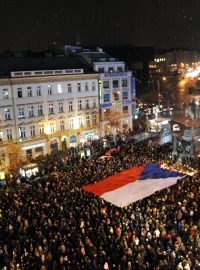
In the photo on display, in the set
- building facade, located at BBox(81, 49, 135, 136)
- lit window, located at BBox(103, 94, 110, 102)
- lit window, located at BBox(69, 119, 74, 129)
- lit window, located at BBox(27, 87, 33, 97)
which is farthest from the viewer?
lit window, located at BBox(103, 94, 110, 102)

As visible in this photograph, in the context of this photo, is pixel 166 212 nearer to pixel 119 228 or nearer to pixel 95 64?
pixel 119 228

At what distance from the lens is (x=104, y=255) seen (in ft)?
56.4

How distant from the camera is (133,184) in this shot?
2478 centimetres

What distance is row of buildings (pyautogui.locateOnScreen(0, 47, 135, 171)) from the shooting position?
42.2 meters

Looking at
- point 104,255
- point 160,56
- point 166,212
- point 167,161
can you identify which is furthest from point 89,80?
point 160,56

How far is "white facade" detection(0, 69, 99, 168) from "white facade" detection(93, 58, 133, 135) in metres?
1.63

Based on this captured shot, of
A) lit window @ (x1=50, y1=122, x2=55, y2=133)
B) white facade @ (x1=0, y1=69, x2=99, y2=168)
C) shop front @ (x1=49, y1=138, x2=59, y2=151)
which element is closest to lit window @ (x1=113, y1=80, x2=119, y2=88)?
white facade @ (x1=0, y1=69, x2=99, y2=168)

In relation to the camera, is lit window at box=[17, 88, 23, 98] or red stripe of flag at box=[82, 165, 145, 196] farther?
lit window at box=[17, 88, 23, 98]

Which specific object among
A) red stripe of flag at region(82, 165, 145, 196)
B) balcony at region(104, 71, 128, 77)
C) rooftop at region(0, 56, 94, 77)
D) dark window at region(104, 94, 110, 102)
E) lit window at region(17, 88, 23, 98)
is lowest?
red stripe of flag at region(82, 165, 145, 196)

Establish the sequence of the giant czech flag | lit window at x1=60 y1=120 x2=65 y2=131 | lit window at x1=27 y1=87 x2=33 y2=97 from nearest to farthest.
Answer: the giant czech flag, lit window at x1=27 y1=87 x2=33 y2=97, lit window at x1=60 y1=120 x2=65 y2=131

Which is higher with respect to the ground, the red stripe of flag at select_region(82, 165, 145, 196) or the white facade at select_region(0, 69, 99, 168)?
the white facade at select_region(0, 69, 99, 168)

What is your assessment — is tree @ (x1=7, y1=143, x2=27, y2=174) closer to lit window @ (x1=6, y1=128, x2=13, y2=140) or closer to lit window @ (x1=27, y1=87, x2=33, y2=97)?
lit window @ (x1=6, y1=128, x2=13, y2=140)

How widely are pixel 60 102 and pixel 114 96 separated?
10.8 metres

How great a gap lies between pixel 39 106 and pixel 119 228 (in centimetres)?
2846
